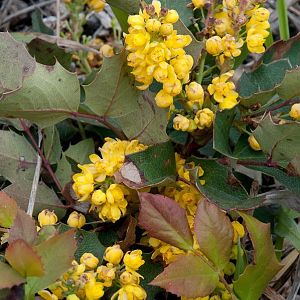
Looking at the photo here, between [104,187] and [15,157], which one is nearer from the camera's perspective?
[104,187]

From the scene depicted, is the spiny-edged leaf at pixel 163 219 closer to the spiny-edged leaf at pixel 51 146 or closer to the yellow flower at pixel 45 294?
the yellow flower at pixel 45 294

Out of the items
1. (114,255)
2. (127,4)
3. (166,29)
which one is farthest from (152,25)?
(114,255)

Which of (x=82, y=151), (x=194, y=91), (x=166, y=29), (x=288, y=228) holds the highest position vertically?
(x=166, y=29)

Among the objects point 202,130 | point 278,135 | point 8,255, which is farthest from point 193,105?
point 8,255

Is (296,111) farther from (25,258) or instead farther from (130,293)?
(25,258)

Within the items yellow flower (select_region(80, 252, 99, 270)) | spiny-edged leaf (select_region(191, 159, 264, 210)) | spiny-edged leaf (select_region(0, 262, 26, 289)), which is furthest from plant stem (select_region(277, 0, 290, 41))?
spiny-edged leaf (select_region(0, 262, 26, 289))

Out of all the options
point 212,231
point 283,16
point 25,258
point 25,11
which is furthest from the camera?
point 25,11

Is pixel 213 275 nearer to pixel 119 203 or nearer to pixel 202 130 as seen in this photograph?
pixel 119 203
